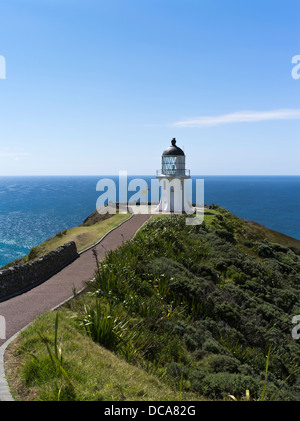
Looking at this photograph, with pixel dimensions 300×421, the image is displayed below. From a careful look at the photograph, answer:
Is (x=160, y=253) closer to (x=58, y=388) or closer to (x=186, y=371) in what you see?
(x=186, y=371)

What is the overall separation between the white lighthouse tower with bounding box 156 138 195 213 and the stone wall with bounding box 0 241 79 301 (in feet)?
56.1

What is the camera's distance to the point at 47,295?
12.7 meters

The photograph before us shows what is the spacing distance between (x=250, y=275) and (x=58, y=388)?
17.3 m

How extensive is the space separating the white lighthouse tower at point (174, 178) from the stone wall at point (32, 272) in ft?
56.1

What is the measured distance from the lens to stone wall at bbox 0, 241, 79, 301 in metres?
12.8

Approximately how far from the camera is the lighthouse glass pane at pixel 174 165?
33.7 m

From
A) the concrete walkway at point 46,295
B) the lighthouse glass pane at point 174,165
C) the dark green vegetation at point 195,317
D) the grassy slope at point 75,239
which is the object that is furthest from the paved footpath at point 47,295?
the lighthouse glass pane at point 174,165

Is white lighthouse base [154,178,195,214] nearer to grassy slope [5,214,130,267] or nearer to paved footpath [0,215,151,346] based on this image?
grassy slope [5,214,130,267]

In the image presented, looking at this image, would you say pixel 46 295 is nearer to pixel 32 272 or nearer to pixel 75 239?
pixel 32 272

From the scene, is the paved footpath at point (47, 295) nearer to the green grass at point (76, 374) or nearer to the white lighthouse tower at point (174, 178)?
the green grass at point (76, 374)

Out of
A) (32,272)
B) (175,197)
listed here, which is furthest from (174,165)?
(32,272)

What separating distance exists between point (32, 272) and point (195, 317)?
7.43m

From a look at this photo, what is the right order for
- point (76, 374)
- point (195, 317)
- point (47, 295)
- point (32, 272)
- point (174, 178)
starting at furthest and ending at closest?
point (174, 178) < point (32, 272) < point (195, 317) < point (47, 295) < point (76, 374)

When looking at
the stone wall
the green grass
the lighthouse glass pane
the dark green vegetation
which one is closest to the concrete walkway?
the stone wall
